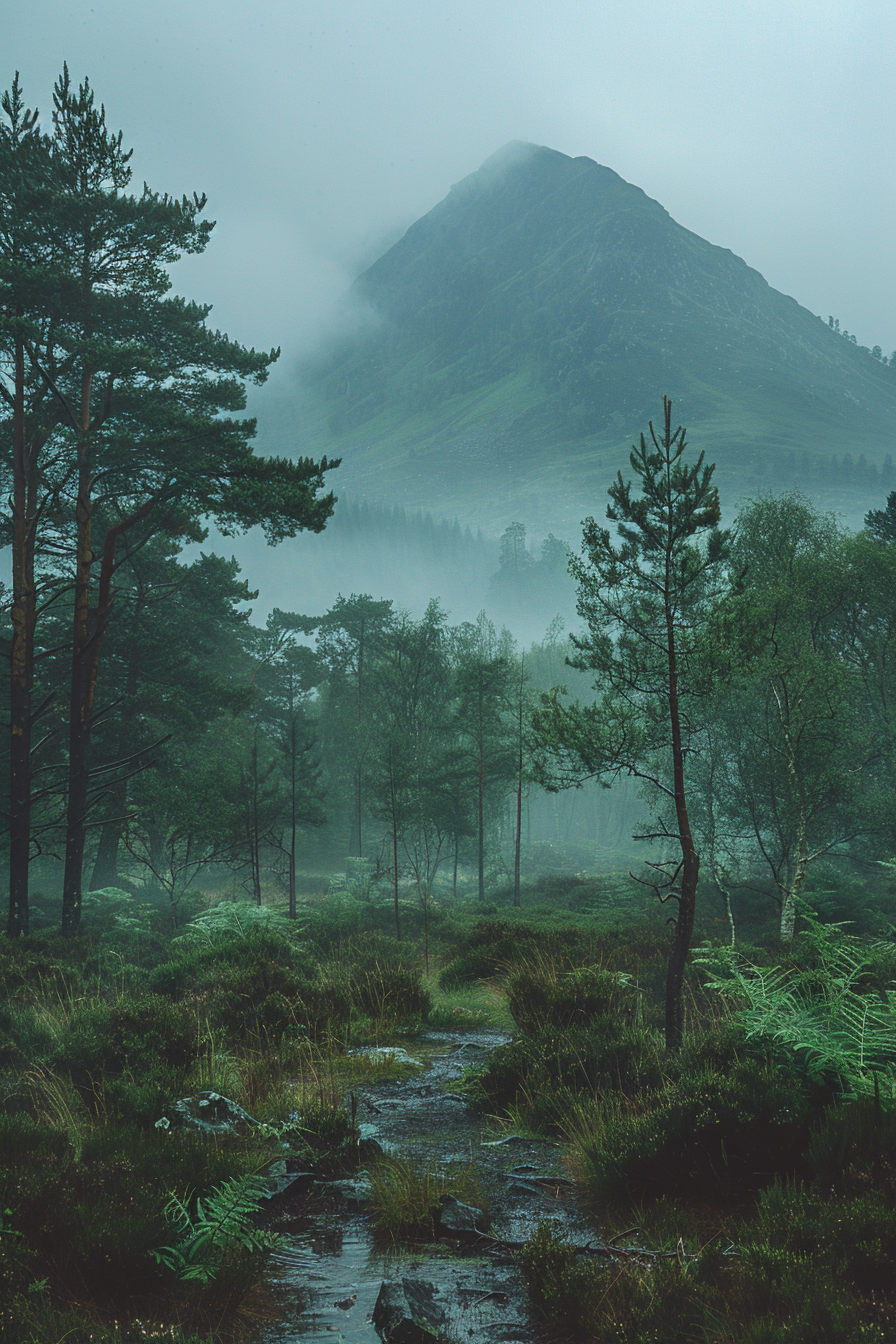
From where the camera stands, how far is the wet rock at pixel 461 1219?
469cm

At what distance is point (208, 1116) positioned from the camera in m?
5.85

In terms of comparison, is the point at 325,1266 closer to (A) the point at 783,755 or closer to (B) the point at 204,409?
(B) the point at 204,409

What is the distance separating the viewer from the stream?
374 centimetres

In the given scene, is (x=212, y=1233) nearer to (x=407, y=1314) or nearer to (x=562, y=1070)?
(x=407, y=1314)

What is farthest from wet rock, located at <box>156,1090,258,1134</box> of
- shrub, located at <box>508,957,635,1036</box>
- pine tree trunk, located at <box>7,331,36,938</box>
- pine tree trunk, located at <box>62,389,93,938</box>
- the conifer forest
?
pine tree trunk, located at <box>62,389,93,938</box>

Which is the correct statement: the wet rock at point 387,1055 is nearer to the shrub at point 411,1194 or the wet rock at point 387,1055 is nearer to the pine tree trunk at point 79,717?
the shrub at point 411,1194

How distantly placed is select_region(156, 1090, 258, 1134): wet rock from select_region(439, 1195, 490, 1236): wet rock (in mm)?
1763

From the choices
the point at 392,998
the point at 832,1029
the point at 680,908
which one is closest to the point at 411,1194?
the point at 832,1029

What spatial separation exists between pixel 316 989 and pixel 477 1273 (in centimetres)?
666

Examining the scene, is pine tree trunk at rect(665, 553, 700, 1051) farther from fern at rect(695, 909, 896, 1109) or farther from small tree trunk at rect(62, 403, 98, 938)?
small tree trunk at rect(62, 403, 98, 938)

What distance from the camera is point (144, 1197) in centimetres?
417

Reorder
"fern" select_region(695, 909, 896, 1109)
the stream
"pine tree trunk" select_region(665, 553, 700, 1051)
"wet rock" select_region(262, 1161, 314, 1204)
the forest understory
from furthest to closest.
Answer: "pine tree trunk" select_region(665, 553, 700, 1051), "wet rock" select_region(262, 1161, 314, 1204), "fern" select_region(695, 909, 896, 1109), the stream, the forest understory

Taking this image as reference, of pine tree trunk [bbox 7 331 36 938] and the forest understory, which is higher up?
pine tree trunk [bbox 7 331 36 938]

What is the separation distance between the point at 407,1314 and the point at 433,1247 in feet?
3.58
